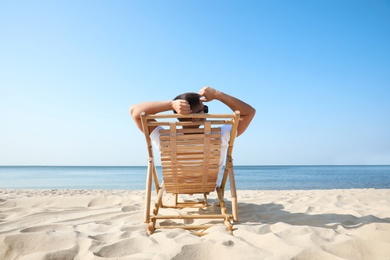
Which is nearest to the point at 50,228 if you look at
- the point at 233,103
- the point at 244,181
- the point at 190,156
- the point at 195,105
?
the point at 190,156

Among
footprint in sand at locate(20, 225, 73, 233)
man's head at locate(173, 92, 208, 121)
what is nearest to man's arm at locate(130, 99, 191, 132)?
man's head at locate(173, 92, 208, 121)

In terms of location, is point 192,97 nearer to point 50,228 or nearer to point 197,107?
point 197,107

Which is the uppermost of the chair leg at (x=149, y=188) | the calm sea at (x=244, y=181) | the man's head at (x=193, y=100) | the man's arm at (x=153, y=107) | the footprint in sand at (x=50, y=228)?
the man's head at (x=193, y=100)

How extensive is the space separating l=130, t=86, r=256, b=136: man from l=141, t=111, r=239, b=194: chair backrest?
0.11 metres

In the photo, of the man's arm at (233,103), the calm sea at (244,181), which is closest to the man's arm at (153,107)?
the man's arm at (233,103)

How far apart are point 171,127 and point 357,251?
69.8 inches

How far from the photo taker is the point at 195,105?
9.08 feet

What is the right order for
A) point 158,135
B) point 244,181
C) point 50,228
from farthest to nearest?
point 244,181 < point 158,135 < point 50,228

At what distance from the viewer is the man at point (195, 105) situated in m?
2.56

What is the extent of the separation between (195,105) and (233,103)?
0.40 metres

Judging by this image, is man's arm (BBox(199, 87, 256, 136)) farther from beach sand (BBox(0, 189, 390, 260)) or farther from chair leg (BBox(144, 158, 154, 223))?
beach sand (BBox(0, 189, 390, 260))

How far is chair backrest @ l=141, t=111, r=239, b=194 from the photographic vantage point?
8.49ft

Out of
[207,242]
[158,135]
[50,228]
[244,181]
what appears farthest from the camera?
[244,181]

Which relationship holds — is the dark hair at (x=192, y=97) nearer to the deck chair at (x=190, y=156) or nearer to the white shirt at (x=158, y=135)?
the deck chair at (x=190, y=156)
